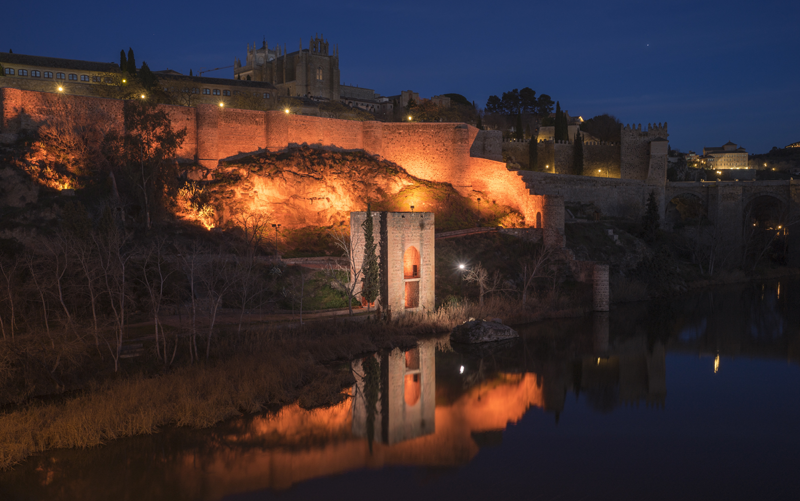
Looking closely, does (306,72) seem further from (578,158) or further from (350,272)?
(350,272)

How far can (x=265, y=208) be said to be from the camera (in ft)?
101

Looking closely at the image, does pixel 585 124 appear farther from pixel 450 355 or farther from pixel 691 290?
pixel 450 355

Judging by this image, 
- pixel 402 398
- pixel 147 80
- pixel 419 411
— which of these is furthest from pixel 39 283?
pixel 147 80

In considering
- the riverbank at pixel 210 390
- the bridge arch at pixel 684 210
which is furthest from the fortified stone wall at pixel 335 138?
the riverbank at pixel 210 390

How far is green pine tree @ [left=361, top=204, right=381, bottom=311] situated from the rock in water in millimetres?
3427

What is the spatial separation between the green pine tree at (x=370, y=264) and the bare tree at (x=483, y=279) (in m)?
5.11

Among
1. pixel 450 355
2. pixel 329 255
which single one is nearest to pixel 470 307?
pixel 450 355

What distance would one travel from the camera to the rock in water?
2088 centimetres

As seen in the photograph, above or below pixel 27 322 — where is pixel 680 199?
above

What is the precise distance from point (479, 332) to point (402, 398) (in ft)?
20.9

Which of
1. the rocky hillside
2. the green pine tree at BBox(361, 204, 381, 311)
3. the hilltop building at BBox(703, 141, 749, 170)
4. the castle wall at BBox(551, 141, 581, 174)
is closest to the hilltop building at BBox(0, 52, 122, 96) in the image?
the rocky hillside

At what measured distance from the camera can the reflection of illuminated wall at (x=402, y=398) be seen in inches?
524

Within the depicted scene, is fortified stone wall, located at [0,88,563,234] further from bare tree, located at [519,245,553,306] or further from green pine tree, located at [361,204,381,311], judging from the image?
green pine tree, located at [361,204,381,311]

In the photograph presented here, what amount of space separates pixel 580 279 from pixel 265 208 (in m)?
16.9
